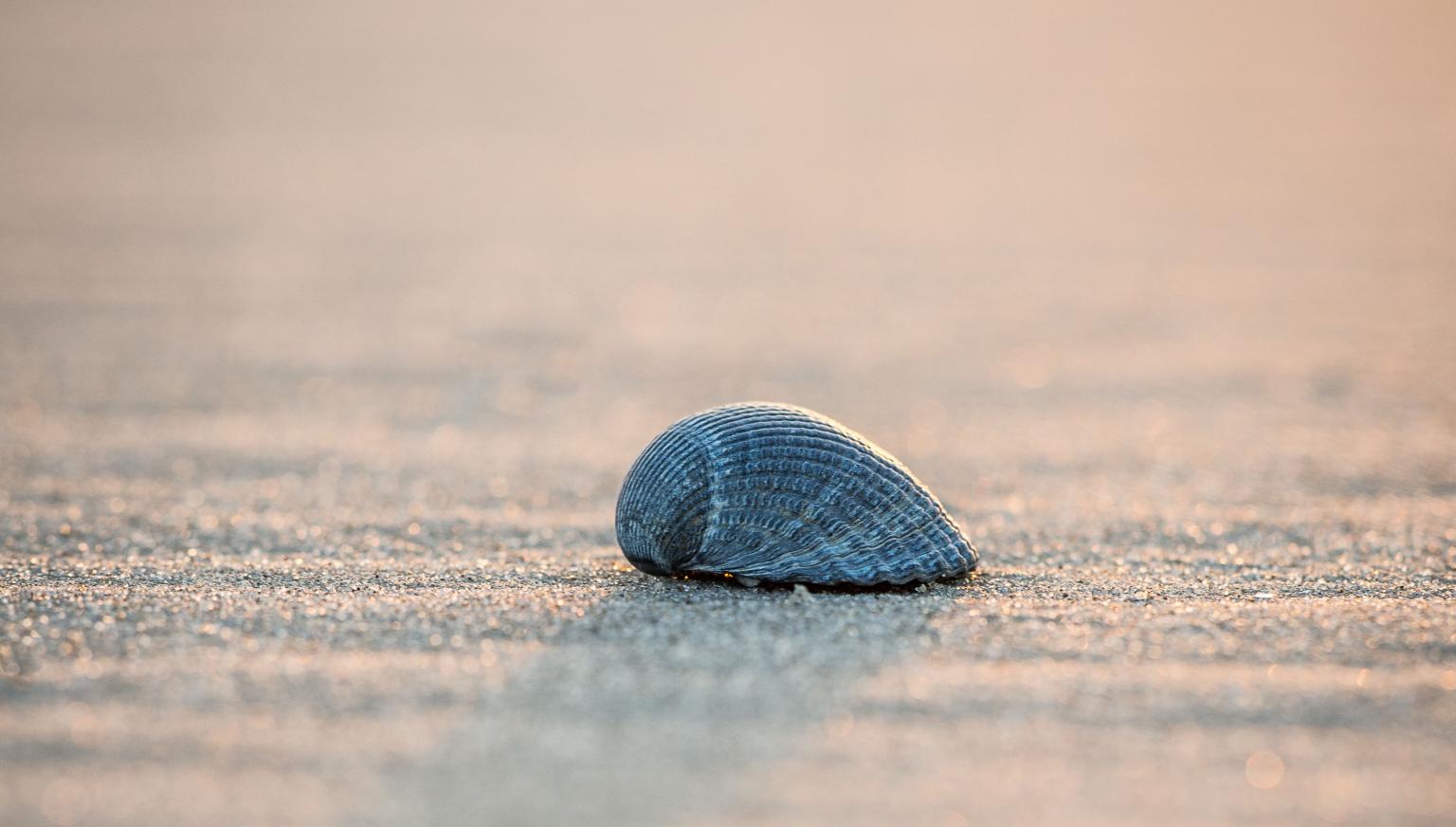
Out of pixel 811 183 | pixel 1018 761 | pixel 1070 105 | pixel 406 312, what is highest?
pixel 1070 105

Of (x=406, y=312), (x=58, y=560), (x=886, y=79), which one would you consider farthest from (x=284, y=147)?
(x=58, y=560)

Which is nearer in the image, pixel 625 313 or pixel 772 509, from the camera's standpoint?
pixel 772 509

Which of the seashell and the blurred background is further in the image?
the blurred background

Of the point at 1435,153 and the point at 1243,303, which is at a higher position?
the point at 1435,153

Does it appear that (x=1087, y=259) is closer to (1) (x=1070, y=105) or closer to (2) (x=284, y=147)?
(1) (x=1070, y=105)

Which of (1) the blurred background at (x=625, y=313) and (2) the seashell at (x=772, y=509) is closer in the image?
(2) the seashell at (x=772, y=509)
